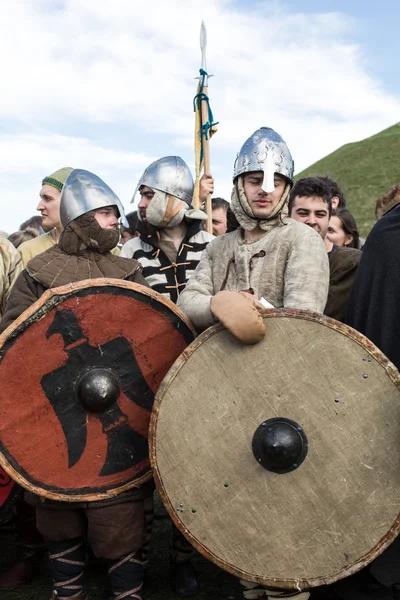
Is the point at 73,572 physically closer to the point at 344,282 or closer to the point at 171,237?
the point at 344,282

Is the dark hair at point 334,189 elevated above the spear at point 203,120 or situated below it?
below

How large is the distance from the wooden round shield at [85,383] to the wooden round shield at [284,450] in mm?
355

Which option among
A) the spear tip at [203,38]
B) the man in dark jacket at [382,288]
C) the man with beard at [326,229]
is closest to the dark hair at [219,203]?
the spear tip at [203,38]

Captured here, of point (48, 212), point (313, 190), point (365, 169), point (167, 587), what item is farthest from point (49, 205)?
point (365, 169)

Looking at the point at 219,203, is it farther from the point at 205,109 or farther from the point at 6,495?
the point at 6,495

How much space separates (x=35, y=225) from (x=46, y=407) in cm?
529

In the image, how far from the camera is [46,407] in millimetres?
2592

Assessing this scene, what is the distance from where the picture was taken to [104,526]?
2.72 meters

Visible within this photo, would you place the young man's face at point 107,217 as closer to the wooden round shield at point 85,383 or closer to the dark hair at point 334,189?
the wooden round shield at point 85,383

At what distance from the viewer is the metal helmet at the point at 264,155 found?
2.82 m

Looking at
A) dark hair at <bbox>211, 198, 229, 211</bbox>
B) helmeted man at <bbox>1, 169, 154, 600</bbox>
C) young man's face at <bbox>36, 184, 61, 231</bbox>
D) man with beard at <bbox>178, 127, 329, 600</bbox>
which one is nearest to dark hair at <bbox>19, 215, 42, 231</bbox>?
dark hair at <bbox>211, 198, 229, 211</bbox>

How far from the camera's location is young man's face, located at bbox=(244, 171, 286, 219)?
2.80 meters

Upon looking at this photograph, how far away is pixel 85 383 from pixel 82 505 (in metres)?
0.55

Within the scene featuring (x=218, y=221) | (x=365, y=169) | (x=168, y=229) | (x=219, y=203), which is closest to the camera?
(x=168, y=229)
